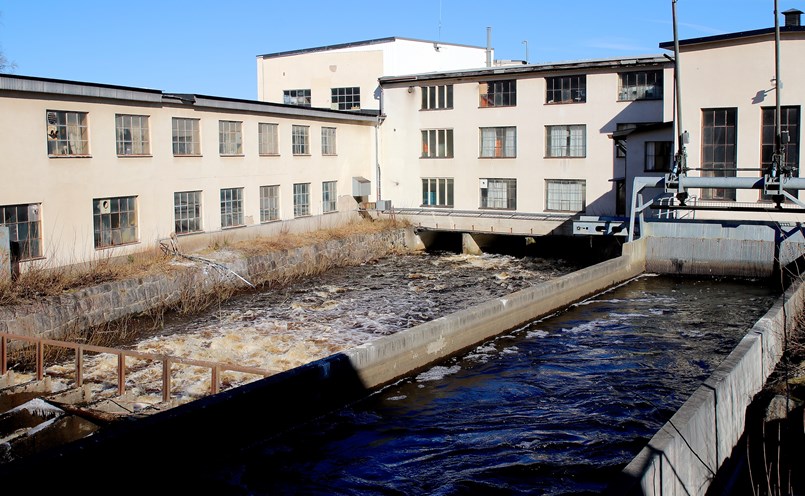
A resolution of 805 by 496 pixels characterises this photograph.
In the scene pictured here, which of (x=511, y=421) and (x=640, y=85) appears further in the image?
(x=640, y=85)

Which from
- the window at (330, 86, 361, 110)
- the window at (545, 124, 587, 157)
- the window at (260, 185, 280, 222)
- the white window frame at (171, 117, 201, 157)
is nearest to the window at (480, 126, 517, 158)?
the window at (545, 124, 587, 157)

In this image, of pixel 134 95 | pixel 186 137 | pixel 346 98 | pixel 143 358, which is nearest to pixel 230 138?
pixel 186 137

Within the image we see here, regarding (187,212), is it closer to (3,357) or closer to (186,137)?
(186,137)

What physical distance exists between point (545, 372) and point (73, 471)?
9.67 m

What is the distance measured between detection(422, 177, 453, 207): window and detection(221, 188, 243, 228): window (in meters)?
11.6

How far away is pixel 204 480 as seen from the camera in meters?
10.6

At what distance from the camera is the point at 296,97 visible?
47906 mm

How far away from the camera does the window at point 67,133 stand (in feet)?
74.3

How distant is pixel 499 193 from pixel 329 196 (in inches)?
307

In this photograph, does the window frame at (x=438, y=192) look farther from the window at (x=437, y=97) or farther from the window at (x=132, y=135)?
the window at (x=132, y=135)

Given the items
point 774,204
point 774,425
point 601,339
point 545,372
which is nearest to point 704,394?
point 774,425

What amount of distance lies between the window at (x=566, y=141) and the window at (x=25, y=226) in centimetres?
2165

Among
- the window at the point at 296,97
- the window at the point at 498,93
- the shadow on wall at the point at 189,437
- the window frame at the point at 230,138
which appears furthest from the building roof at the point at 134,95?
the shadow on wall at the point at 189,437

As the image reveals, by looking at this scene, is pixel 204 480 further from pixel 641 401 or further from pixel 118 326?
pixel 118 326
